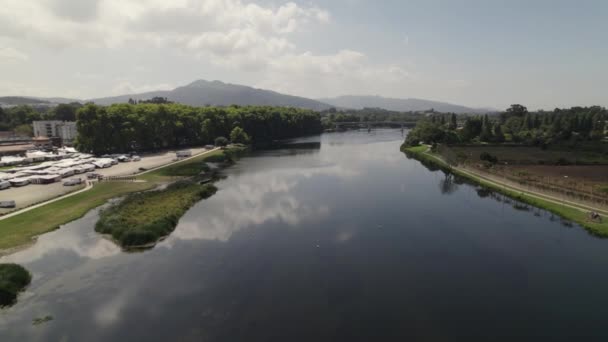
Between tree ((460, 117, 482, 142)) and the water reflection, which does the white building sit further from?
tree ((460, 117, 482, 142))

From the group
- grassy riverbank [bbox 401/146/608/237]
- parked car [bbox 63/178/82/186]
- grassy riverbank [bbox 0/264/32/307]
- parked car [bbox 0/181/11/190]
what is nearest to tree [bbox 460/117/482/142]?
grassy riverbank [bbox 401/146/608/237]

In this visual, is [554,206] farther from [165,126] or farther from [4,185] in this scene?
[165,126]

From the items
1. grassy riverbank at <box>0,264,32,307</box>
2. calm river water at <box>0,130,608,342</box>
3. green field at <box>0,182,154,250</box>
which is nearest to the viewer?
calm river water at <box>0,130,608,342</box>

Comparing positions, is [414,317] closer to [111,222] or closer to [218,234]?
[218,234]

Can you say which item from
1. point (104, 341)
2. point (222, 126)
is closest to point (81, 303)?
point (104, 341)

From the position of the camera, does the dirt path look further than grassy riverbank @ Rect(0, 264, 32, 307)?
Yes

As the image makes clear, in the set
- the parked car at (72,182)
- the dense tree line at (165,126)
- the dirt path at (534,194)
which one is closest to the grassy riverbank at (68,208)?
the parked car at (72,182)

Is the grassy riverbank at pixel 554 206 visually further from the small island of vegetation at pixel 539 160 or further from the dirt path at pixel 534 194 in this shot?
the dirt path at pixel 534 194
